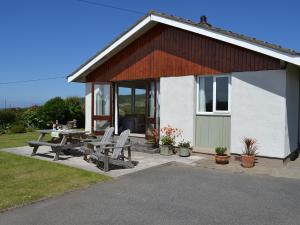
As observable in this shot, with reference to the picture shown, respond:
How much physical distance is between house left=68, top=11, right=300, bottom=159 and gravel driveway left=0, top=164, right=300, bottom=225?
2482mm

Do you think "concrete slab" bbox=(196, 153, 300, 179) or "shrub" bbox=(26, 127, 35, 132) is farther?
"shrub" bbox=(26, 127, 35, 132)

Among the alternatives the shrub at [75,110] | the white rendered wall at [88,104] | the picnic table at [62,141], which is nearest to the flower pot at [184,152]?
the picnic table at [62,141]

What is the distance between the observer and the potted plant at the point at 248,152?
8898 millimetres

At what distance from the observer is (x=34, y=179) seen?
7.38 meters

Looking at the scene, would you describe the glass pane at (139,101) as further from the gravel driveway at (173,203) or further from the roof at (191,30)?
the gravel driveway at (173,203)

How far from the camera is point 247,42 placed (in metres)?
9.23

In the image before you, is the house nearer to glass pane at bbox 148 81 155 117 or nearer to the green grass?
glass pane at bbox 148 81 155 117

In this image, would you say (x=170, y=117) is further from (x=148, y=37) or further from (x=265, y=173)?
(x=265, y=173)

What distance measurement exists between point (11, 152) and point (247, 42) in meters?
8.94

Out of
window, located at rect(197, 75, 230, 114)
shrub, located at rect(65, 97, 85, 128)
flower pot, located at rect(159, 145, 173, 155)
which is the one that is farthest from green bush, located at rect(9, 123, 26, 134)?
window, located at rect(197, 75, 230, 114)

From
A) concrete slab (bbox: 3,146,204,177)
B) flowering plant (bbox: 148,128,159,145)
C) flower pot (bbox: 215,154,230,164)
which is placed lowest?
concrete slab (bbox: 3,146,204,177)

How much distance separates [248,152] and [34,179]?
597 cm

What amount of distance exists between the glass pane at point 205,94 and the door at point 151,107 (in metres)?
1.99

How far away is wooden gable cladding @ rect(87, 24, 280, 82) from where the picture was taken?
982 cm
